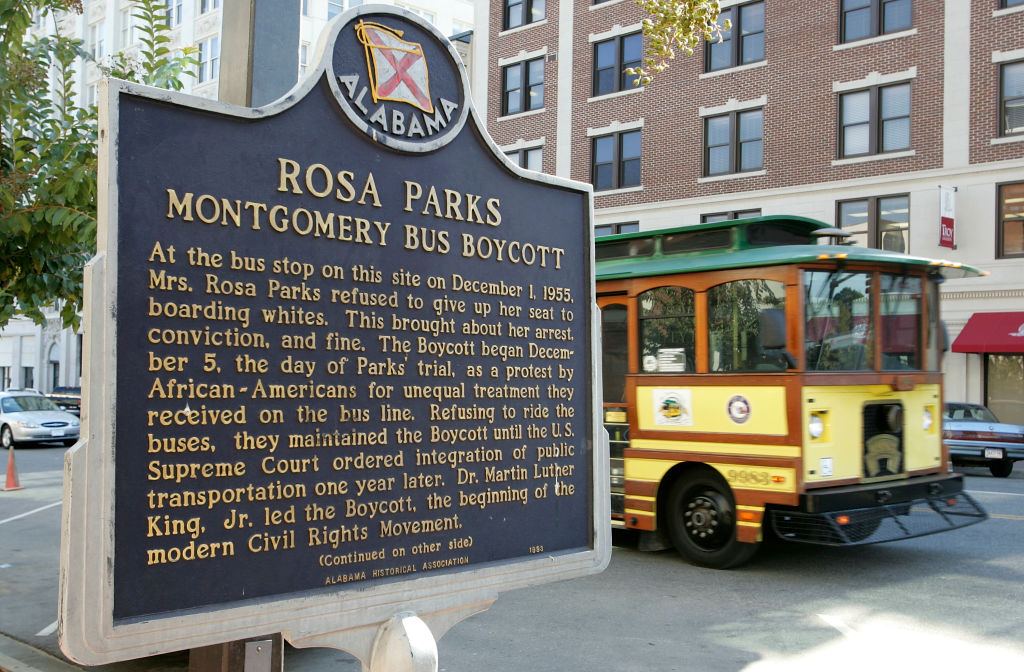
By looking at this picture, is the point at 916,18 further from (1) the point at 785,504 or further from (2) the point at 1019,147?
(1) the point at 785,504

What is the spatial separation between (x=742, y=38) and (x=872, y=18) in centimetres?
376

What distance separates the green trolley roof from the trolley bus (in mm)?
21

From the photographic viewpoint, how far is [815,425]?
8.48 m

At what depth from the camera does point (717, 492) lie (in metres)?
9.15

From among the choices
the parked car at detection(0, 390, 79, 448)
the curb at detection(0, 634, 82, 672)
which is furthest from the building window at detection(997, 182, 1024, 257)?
the parked car at detection(0, 390, 79, 448)

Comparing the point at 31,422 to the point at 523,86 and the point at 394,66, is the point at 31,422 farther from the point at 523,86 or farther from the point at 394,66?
the point at 394,66

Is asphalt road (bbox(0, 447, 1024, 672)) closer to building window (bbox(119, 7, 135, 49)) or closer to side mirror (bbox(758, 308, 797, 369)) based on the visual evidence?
side mirror (bbox(758, 308, 797, 369))

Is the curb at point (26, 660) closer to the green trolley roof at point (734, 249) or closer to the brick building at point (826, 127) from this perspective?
the green trolley roof at point (734, 249)

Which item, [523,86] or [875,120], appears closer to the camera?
[875,120]

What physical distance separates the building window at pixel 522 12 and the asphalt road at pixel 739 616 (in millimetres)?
25626

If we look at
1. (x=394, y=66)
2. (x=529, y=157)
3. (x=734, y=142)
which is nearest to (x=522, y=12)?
(x=529, y=157)

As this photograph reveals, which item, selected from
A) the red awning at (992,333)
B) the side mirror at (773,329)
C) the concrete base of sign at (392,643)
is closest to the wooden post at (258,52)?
the concrete base of sign at (392,643)

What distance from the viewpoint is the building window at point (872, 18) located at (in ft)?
80.8

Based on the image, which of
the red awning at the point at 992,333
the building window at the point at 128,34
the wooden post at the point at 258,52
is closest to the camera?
the wooden post at the point at 258,52
